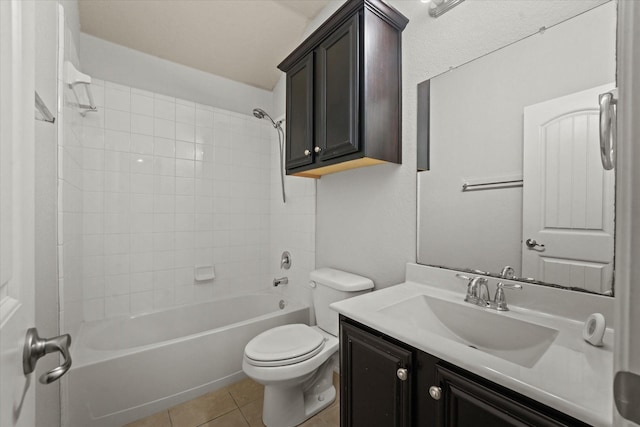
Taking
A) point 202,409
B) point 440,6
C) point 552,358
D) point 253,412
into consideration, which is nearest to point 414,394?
point 552,358

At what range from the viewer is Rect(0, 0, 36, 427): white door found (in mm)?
379

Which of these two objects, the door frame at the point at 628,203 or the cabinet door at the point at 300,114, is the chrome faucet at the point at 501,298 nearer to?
the door frame at the point at 628,203

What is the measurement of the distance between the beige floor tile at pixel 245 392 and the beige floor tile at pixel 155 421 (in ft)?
1.22

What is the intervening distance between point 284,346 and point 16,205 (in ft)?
4.25

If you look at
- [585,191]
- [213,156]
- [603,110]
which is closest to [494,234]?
[585,191]

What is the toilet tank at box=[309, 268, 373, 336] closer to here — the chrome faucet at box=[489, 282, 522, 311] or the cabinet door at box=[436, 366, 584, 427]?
the chrome faucet at box=[489, 282, 522, 311]

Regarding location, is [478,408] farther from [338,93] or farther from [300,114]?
[300,114]

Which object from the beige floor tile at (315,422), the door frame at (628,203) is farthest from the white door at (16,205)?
the beige floor tile at (315,422)

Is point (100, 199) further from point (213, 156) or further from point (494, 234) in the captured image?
point (494, 234)

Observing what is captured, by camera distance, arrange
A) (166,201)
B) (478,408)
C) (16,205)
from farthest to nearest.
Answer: (166,201) → (478,408) → (16,205)

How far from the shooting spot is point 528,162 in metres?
1.03

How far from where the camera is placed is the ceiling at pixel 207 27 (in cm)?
188

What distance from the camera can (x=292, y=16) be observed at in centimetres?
207

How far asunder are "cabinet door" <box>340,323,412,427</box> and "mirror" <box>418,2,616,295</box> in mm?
580
